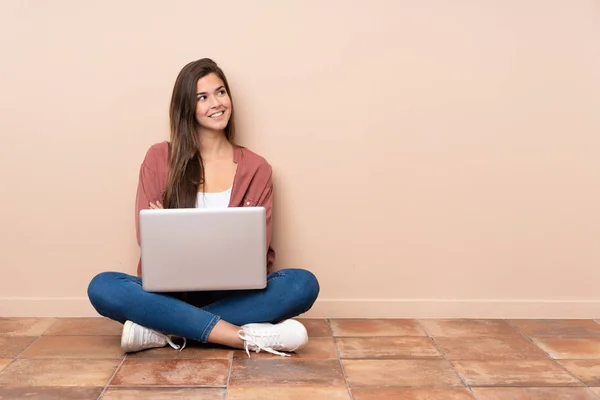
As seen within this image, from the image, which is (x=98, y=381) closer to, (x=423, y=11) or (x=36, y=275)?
(x=36, y=275)

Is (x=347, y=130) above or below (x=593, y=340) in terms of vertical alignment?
above

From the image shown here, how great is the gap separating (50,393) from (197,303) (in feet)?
2.39

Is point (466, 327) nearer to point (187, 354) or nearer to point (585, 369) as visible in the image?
point (585, 369)

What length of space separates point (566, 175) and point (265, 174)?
122 cm

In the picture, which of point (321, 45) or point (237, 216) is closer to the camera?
point (237, 216)

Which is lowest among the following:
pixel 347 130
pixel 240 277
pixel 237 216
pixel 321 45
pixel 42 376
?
pixel 42 376

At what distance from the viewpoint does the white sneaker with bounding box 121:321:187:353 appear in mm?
2359

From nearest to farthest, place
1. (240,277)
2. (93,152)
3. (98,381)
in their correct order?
1. (98,381)
2. (240,277)
3. (93,152)

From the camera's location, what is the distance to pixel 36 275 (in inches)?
114

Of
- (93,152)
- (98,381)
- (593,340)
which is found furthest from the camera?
(93,152)

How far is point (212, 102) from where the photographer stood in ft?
8.70

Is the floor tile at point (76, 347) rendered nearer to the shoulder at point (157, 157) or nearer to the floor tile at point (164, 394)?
the floor tile at point (164, 394)

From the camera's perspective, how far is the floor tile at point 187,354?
2361mm

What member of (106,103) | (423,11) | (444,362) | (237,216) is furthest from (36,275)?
(423,11)
